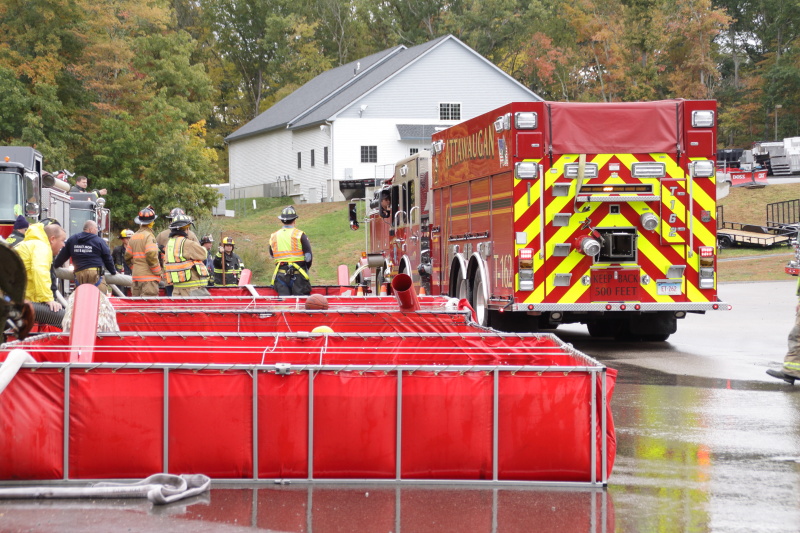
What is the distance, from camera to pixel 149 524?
5.65 metres

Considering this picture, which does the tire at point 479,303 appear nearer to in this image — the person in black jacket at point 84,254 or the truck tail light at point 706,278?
the truck tail light at point 706,278

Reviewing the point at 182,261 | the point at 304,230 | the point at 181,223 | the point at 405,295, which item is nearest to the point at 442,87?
the point at 304,230

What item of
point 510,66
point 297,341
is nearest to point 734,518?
point 297,341

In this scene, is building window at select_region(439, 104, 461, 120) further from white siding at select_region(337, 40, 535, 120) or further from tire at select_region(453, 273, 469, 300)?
tire at select_region(453, 273, 469, 300)

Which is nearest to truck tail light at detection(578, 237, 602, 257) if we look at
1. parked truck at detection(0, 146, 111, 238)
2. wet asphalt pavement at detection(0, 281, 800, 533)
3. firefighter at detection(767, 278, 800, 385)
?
firefighter at detection(767, 278, 800, 385)

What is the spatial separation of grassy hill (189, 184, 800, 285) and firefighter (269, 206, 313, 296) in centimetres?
2123

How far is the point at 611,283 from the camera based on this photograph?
582 inches

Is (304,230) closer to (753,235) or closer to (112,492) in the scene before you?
(753,235)

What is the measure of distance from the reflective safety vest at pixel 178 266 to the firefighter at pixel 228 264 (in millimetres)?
7347

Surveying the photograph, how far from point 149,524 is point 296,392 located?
4.13ft

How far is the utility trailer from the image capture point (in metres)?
41.4

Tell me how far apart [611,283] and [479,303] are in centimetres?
212

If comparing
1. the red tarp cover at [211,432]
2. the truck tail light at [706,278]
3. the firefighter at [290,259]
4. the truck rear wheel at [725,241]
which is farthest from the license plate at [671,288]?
the truck rear wheel at [725,241]

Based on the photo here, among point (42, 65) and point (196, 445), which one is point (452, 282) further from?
point (42, 65)
